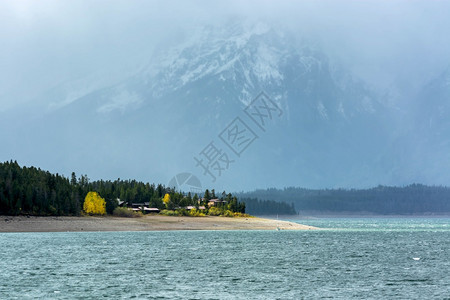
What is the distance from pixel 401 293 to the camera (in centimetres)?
7200

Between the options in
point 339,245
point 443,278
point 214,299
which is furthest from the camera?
point 339,245

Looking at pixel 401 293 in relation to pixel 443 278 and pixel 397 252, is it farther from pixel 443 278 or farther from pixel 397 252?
pixel 397 252

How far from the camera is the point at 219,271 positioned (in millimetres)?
91938

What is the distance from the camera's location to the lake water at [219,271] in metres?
72.4

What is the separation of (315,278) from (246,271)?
10776mm

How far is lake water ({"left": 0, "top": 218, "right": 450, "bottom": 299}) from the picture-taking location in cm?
7244

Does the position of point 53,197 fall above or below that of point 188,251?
above

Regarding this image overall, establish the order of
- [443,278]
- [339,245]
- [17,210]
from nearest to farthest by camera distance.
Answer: [443,278] → [339,245] → [17,210]

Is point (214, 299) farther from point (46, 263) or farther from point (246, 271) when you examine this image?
point (46, 263)

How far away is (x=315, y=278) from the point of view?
84.6 m

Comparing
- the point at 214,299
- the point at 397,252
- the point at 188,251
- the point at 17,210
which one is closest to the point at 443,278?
the point at 214,299

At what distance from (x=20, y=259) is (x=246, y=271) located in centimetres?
3559

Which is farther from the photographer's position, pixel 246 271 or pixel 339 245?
pixel 339 245

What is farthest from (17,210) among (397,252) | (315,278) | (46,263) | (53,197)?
(315,278)
